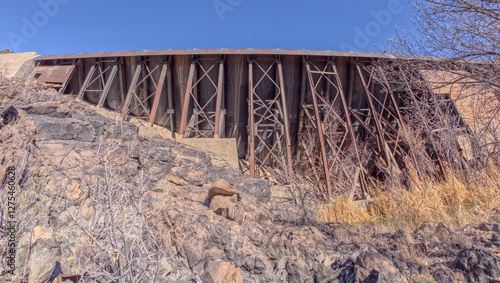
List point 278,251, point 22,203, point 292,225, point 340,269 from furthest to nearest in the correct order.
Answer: point 292,225
point 278,251
point 22,203
point 340,269

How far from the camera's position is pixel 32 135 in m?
4.59

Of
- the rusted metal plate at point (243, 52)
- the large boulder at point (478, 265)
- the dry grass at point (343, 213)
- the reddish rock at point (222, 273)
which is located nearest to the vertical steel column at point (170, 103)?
the rusted metal plate at point (243, 52)

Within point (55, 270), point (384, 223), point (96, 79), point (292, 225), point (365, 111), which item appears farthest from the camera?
point (365, 111)

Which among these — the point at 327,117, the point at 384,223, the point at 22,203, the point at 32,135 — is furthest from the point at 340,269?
the point at 327,117

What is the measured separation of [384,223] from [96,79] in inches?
404

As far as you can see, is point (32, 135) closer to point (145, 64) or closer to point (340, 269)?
point (340, 269)

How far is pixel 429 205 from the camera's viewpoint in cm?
527

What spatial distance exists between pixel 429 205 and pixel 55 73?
12320mm

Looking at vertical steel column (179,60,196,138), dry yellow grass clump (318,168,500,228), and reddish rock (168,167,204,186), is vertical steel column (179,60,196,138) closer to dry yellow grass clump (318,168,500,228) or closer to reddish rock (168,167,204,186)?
reddish rock (168,167,204,186)

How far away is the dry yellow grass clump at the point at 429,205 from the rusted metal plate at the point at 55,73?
9.88 metres

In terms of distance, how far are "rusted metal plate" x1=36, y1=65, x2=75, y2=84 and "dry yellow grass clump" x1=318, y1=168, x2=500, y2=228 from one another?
389 inches

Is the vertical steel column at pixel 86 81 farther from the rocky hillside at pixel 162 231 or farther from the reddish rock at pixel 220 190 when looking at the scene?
the reddish rock at pixel 220 190

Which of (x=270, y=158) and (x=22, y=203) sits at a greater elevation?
(x=270, y=158)

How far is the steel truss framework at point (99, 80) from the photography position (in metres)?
9.88
